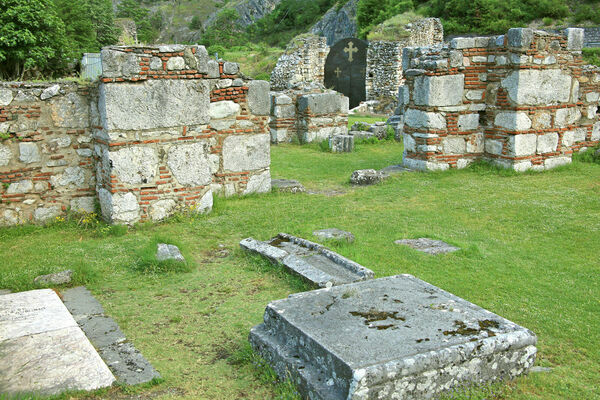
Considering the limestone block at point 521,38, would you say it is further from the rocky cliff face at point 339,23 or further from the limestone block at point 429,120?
the rocky cliff face at point 339,23

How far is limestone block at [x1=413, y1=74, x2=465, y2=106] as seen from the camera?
380 inches

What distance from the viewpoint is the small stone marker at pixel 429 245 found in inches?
231

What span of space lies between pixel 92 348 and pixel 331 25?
52.3 m

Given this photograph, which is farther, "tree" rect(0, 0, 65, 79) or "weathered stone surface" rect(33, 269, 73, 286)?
"tree" rect(0, 0, 65, 79)

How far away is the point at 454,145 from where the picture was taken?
32.9ft

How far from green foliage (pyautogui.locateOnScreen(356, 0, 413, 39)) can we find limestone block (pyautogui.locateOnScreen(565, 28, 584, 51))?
27.1 m

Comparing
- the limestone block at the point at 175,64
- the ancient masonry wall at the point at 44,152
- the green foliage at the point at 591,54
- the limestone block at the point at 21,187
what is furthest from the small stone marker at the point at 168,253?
the green foliage at the point at 591,54

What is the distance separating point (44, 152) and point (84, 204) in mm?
843

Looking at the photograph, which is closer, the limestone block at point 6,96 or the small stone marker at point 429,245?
the small stone marker at point 429,245

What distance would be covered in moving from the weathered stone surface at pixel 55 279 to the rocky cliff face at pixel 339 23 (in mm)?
46130

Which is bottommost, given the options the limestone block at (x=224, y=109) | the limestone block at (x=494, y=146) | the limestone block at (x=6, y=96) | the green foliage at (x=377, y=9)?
the limestone block at (x=494, y=146)

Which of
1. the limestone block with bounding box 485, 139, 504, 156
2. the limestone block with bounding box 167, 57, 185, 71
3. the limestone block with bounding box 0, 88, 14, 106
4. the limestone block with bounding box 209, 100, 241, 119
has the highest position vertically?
the limestone block with bounding box 167, 57, 185, 71

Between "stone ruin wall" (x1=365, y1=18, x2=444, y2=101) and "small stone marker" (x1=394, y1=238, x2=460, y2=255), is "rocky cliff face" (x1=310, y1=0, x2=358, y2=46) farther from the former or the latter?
"small stone marker" (x1=394, y1=238, x2=460, y2=255)

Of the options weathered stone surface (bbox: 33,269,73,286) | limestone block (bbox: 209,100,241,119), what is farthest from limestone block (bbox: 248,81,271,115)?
weathered stone surface (bbox: 33,269,73,286)
